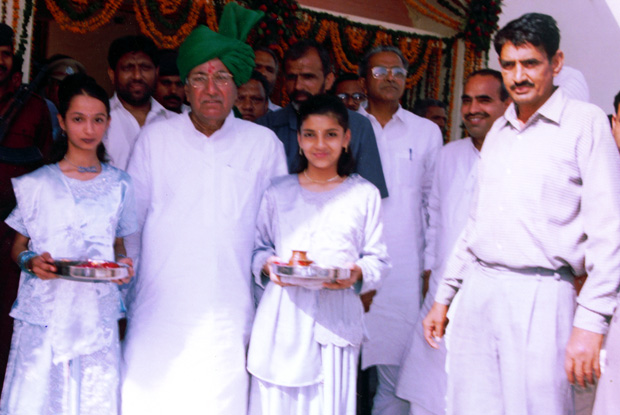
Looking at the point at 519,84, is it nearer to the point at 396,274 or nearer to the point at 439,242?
the point at 439,242

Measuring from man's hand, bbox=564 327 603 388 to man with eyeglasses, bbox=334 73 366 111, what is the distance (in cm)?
309

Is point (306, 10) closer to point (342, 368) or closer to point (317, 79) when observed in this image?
point (317, 79)

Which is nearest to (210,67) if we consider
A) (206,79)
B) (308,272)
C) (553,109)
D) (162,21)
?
(206,79)

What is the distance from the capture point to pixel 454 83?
7582 millimetres

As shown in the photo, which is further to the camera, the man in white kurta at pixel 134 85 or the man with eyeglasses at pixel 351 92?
the man with eyeglasses at pixel 351 92

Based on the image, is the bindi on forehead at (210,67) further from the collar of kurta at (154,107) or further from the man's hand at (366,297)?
the man's hand at (366,297)

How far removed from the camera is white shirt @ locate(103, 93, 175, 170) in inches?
140

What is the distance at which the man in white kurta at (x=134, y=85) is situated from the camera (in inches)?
147

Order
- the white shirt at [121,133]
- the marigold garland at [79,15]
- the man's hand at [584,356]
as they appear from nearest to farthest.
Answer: the man's hand at [584,356]
the white shirt at [121,133]
the marigold garland at [79,15]

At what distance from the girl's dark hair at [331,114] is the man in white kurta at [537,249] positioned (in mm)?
705

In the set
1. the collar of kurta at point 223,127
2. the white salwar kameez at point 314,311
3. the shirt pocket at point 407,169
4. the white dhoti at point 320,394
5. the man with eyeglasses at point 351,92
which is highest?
the man with eyeglasses at point 351,92

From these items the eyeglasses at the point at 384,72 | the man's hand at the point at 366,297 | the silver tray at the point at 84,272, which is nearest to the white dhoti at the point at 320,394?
the man's hand at the point at 366,297

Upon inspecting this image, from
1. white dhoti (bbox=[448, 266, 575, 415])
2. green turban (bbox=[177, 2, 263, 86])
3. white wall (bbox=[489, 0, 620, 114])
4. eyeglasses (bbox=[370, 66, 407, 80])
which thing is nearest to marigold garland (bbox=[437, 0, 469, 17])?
white wall (bbox=[489, 0, 620, 114])

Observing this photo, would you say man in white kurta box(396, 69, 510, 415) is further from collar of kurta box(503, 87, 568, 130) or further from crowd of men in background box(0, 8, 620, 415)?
collar of kurta box(503, 87, 568, 130)
